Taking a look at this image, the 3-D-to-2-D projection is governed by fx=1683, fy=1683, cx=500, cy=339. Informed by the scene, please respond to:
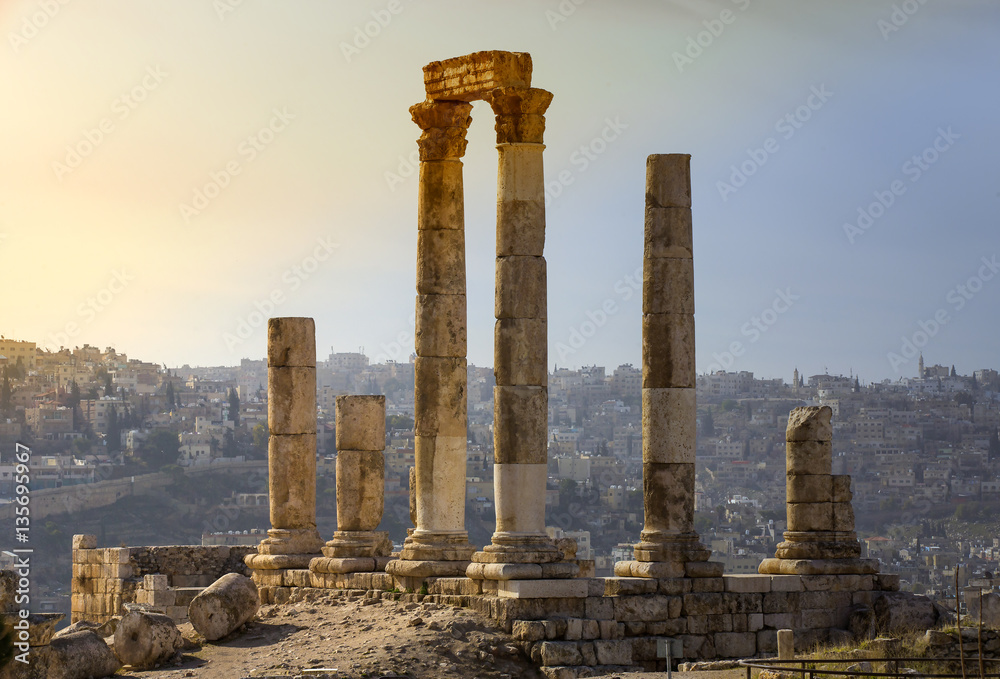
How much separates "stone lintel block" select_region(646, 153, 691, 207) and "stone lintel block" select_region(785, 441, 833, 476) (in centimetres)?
538

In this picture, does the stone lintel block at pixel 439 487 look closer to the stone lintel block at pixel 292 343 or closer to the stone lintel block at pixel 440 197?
the stone lintel block at pixel 440 197

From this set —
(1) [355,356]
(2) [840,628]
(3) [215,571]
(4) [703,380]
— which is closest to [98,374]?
(1) [355,356]

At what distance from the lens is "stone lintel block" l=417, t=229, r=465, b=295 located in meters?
29.4

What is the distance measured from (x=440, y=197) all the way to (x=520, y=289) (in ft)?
9.47

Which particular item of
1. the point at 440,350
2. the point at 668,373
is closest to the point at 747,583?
the point at 668,373

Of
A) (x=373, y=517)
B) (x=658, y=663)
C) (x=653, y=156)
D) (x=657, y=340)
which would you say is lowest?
(x=658, y=663)

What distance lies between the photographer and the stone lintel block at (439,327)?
29203 millimetres

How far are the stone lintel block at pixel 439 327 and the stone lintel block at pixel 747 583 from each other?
6.02 m

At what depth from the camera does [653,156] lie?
29891mm

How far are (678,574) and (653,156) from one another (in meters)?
7.37

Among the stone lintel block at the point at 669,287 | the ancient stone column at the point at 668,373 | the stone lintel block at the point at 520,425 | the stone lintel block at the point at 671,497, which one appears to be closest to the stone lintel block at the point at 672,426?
the ancient stone column at the point at 668,373

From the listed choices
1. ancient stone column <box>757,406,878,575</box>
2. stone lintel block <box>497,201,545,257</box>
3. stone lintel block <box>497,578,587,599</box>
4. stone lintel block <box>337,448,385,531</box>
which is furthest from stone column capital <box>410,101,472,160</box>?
ancient stone column <box>757,406,878,575</box>

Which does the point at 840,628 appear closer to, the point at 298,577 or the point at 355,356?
the point at 298,577

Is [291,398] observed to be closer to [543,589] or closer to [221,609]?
[221,609]
